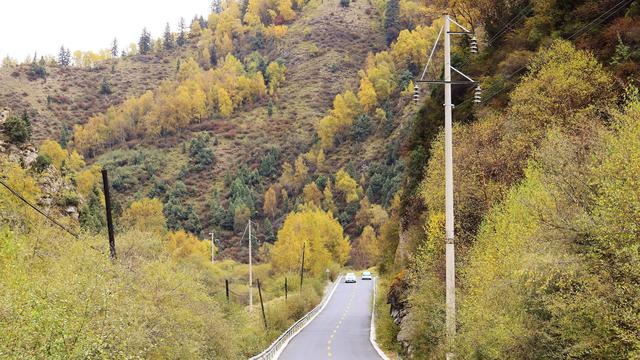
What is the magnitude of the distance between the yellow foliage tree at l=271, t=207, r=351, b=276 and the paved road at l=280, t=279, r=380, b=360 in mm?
14042

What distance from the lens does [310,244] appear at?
9225 centimetres

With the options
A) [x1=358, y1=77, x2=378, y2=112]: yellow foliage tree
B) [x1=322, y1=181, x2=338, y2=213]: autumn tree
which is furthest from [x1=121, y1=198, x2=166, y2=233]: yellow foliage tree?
[x1=358, y1=77, x2=378, y2=112]: yellow foliage tree

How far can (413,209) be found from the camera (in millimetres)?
37125

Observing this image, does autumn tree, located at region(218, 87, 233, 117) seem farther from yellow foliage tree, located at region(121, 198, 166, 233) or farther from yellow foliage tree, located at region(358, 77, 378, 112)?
yellow foliage tree, located at region(121, 198, 166, 233)

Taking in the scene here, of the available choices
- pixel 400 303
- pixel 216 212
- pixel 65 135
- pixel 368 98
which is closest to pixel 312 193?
pixel 216 212

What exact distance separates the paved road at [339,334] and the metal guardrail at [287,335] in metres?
0.44

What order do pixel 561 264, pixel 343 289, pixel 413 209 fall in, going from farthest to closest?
pixel 343 289, pixel 413 209, pixel 561 264

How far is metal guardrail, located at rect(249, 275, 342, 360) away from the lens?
29.7 m

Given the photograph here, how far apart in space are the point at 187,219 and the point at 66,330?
414 ft

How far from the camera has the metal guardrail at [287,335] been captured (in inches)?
1169

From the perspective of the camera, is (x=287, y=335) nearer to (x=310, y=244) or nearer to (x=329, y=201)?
(x=310, y=244)

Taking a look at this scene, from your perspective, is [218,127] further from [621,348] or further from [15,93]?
[621,348]

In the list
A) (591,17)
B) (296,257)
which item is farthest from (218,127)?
(591,17)

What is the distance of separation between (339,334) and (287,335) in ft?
14.4
